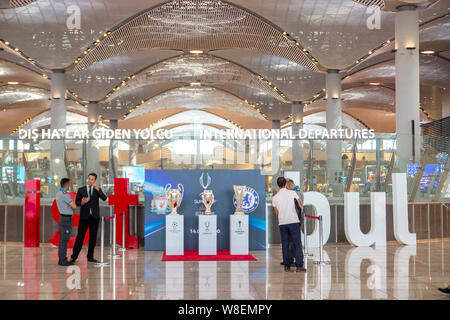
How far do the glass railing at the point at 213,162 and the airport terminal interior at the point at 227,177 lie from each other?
0.03 m

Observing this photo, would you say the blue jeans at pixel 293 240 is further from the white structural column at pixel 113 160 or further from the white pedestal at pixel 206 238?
the white structural column at pixel 113 160

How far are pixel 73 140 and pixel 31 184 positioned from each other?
72.0 inches

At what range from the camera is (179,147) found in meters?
15.2

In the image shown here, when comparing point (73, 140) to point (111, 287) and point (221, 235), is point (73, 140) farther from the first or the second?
point (111, 287)

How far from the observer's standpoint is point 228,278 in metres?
8.82

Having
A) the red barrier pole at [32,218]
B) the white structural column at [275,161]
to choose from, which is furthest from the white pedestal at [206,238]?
the red barrier pole at [32,218]

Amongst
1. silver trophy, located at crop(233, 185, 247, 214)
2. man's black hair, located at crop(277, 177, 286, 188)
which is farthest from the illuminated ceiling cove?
man's black hair, located at crop(277, 177, 286, 188)

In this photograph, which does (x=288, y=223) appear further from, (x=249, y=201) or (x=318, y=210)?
(x=318, y=210)

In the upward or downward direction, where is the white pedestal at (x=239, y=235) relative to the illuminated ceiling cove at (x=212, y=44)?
downward

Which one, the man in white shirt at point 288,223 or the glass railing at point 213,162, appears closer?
the man in white shirt at point 288,223

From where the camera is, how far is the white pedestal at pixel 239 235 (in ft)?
38.4

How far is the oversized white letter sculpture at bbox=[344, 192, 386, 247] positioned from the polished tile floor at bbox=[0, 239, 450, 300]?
1.22 m

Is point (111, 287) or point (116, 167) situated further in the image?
point (116, 167)

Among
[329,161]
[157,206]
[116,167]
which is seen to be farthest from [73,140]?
[329,161]
